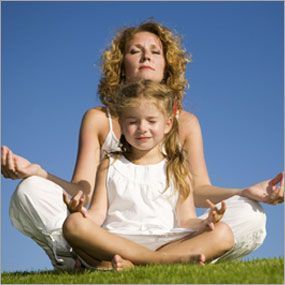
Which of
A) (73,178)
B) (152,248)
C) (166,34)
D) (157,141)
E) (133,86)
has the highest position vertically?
(166,34)

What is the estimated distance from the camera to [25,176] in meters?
6.88

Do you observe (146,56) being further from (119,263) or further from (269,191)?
(119,263)

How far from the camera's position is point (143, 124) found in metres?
6.84

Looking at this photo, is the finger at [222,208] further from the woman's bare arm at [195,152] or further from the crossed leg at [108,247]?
the woman's bare arm at [195,152]

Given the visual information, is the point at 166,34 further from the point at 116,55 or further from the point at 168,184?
the point at 168,184

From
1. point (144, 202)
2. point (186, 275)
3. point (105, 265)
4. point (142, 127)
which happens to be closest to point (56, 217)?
point (105, 265)

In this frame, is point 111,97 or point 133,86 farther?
point 111,97

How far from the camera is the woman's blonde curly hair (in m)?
8.34

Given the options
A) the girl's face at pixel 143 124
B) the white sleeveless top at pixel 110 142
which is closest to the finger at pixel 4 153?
the girl's face at pixel 143 124

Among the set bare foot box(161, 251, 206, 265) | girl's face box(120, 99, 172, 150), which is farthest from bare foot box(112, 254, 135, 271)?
girl's face box(120, 99, 172, 150)

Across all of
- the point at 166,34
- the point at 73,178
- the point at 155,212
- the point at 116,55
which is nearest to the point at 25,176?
the point at 73,178

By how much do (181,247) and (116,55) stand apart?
3359mm

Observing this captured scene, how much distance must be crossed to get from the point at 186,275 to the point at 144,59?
3.43m

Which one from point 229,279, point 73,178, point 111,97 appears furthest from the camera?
point 111,97
